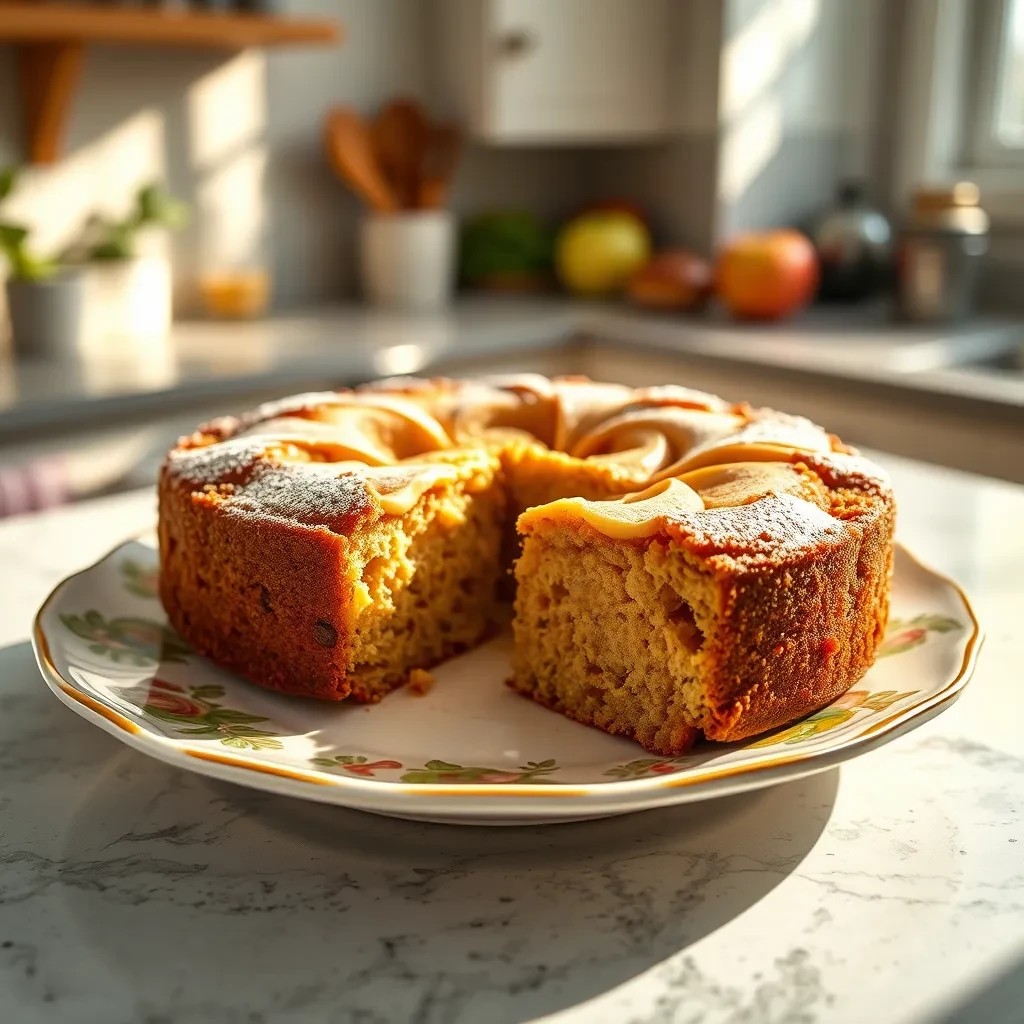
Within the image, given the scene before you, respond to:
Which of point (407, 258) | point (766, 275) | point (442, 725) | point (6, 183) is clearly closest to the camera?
point (442, 725)

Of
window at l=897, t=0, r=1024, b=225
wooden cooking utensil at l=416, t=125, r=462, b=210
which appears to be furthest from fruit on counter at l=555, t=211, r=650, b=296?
window at l=897, t=0, r=1024, b=225

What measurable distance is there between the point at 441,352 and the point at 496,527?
124cm

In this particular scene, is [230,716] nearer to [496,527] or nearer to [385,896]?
[385,896]

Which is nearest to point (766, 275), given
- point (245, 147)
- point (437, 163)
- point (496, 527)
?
point (437, 163)

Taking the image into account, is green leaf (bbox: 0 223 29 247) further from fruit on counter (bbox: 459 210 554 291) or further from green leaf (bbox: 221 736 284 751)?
green leaf (bbox: 221 736 284 751)

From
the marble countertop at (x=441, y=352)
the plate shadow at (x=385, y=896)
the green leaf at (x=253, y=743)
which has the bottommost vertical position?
the plate shadow at (x=385, y=896)

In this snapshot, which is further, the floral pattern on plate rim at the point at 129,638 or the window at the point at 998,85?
the window at the point at 998,85

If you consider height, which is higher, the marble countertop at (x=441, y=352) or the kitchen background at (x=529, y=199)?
the kitchen background at (x=529, y=199)

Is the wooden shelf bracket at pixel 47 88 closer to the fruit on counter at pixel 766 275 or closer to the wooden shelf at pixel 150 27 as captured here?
the wooden shelf at pixel 150 27

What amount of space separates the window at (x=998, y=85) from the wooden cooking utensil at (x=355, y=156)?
1.50 meters

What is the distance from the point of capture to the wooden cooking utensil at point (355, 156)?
9.06 feet

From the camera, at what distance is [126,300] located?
2.44m

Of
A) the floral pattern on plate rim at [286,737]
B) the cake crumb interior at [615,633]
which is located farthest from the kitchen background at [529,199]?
the cake crumb interior at [615,633]

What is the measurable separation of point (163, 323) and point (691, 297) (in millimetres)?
1244
